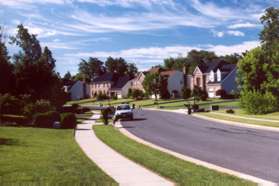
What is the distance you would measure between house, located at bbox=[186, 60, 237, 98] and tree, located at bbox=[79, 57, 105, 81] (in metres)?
80.5

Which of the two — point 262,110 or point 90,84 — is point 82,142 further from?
point 90,84

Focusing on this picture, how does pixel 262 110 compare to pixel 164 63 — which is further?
pixel 164 63

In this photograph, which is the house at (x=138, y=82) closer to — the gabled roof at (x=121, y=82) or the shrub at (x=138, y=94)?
the gabled roof at (x=121, y=82)

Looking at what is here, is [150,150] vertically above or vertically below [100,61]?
below

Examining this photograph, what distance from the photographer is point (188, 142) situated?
22188 millimetres

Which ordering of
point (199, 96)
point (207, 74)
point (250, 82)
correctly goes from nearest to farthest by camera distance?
point (250, 82), point (199, 96), point (207, 74)

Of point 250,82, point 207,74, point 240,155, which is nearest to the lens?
point 240,155

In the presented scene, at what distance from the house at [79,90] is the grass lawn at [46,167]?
128983mm

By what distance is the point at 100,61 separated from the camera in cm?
17738

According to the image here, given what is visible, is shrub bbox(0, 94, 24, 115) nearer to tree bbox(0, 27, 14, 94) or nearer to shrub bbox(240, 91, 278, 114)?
tree bbox(0, 27, 14, 94)

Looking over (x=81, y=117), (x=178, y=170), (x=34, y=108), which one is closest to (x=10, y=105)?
(x=34, y=108)

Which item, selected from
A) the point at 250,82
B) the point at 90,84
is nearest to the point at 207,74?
the point at 250,82

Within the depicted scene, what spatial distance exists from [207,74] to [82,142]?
251 feet

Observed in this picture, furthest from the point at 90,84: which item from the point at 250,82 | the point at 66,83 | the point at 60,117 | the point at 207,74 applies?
the point at 60,117
